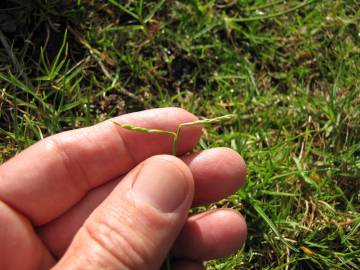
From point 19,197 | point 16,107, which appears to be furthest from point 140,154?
point 16,107

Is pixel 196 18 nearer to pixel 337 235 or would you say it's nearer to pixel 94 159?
pixel 94 159

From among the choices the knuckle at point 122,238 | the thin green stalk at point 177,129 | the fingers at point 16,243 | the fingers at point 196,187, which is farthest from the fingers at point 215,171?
the fingers at point 16,243

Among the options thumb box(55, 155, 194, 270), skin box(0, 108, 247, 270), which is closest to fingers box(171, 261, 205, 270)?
skin box(0, 108, 247, 270)

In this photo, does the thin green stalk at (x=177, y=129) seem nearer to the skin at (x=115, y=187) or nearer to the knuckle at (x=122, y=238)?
the skin at (x=115, y=187)

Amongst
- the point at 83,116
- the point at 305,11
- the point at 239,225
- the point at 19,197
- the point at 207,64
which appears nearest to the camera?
the point at 19,197

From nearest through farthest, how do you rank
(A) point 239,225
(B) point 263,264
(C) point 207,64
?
(A) point 239,225, (B) point 263,264, (C) point 207,64

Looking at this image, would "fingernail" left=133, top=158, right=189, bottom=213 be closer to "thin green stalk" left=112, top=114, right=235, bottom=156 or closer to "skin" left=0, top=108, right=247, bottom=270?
"skin" left=0, top=108, right=247, bottom=270

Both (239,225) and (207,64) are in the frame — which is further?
(207,64)
